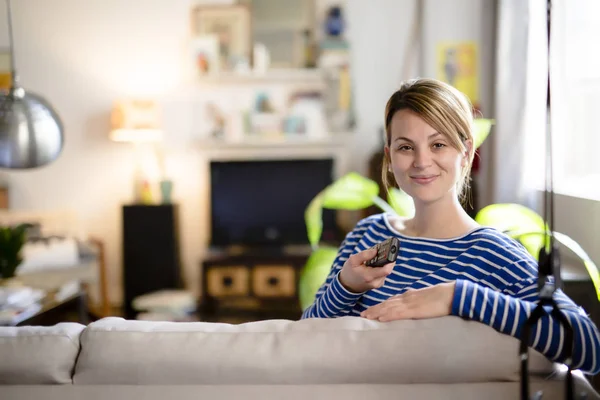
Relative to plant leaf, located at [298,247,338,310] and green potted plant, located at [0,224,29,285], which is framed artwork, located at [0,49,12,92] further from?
plant leaf, located at [298,247,338,310]

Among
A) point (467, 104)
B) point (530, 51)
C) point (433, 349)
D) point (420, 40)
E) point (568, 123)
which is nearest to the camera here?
point (433, 349)

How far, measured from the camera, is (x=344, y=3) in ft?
14.0

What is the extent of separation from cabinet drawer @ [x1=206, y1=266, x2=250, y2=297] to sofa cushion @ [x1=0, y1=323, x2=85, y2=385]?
3057 millimetres

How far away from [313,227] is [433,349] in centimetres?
155

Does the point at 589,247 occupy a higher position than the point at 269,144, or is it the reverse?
the point at 269,144

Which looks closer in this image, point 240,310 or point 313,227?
point 313,227

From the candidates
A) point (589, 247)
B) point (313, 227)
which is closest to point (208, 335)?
point (313, 227)

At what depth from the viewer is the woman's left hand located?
93cm

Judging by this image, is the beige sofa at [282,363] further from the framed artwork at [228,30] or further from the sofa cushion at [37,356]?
the framed artwork at [228,30]

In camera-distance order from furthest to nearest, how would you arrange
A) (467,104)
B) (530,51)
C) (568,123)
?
1. (530,51)
2. (568,123)
3. (467,104)

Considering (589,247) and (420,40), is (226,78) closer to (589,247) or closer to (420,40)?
(420,40)

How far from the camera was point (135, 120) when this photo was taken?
4125 mm

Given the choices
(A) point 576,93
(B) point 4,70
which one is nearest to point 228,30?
(B) point 4,70

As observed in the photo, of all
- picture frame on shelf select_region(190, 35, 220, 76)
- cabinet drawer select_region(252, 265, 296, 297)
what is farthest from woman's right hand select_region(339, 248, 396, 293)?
picture frame on shelf select_region(190, 35, 220, 76)
